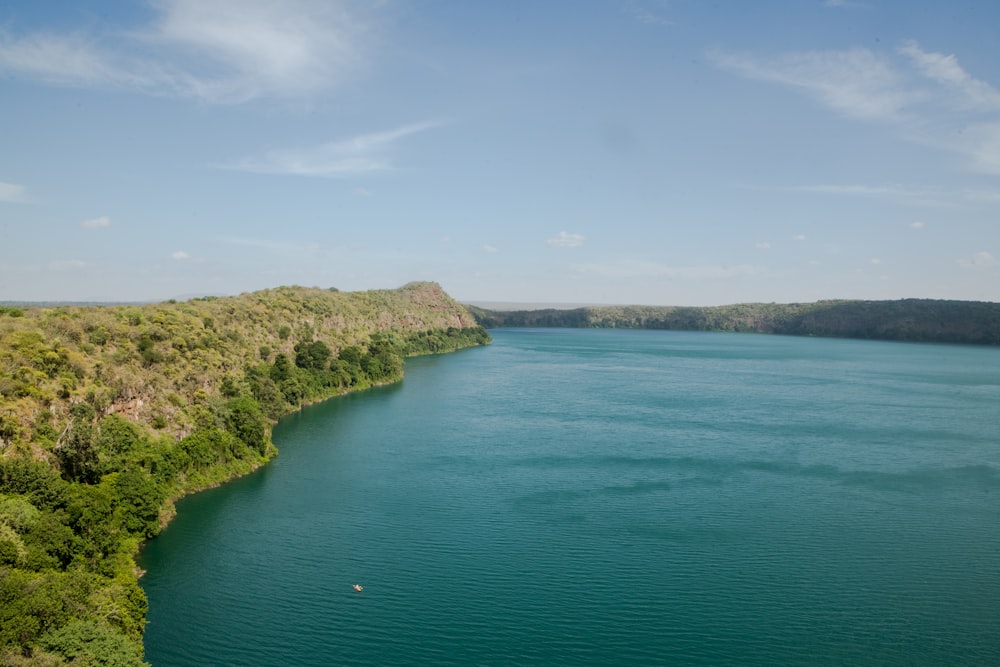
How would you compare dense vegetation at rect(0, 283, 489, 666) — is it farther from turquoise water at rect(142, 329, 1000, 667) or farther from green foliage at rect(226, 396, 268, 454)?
turquoise water at rect(142, 329, 1000, 667)

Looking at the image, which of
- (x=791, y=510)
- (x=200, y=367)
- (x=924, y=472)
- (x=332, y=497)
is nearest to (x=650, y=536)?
(x=791, y=510)

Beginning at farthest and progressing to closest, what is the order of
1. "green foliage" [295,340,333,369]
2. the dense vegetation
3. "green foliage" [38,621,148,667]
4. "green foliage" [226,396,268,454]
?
"green foliage" [295,340,333,369]
"green foliage" [226,396,268,454]
the dense vegetation
"green foliage" [38,621,148,667]

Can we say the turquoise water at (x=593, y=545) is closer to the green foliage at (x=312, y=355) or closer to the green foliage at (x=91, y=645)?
the green foliage at (x=91, y=645)

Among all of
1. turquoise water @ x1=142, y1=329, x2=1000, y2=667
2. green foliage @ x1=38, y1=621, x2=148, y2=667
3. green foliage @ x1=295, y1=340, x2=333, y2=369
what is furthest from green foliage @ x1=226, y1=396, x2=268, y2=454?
green foliage @ x1=295, y1=340, x2=333, y2=369

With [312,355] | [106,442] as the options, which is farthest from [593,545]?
[312,355]

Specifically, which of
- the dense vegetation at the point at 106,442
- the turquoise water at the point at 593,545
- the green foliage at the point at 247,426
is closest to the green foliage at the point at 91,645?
the dense vegetation at the point at 106,442

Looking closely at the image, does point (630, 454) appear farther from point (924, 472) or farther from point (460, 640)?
point (460, 640)
